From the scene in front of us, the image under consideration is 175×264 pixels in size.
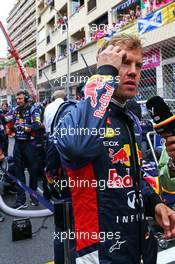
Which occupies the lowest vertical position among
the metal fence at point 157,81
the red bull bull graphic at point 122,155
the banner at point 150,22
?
the red bull bull graphic at point 122,155

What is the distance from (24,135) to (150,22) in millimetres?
8380

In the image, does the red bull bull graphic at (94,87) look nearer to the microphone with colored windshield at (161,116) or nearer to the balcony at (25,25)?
the microphone with colored windshield at (161,116)

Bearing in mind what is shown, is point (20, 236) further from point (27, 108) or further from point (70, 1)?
point (70, 1)

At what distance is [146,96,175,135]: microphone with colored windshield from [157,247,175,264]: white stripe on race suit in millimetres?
2175

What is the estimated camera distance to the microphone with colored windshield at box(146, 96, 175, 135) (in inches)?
52.9

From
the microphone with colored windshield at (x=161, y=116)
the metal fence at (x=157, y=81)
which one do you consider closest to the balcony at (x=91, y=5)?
the metal fence at (x=157, y=81)

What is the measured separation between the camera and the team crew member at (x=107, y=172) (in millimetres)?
1282

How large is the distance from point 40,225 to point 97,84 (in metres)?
3.45

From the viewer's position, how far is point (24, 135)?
5168 millimetres

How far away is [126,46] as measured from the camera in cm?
156

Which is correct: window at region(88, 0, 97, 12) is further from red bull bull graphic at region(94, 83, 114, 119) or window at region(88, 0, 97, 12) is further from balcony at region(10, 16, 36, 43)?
balcony at region(10, 16, 36, 43)

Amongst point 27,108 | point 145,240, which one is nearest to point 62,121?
point 145,240

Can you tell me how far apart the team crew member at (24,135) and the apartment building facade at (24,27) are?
253 feet

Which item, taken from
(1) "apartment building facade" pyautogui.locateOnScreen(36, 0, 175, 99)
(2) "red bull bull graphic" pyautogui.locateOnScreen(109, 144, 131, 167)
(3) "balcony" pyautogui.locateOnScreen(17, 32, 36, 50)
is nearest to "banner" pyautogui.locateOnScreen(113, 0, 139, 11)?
(1) "apartment building facade" pyautogui.locateOnScreen(36, 0, 175, 99)
